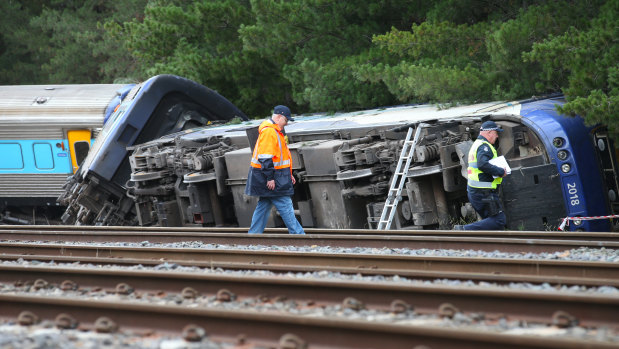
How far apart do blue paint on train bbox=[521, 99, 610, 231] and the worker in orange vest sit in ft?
10.5

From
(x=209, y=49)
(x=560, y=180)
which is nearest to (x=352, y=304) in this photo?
(x=560, y=180)

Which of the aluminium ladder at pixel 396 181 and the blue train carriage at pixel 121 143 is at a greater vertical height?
the blue train carriage at pixel 121 143

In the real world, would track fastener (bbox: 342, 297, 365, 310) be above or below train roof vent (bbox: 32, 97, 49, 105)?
below

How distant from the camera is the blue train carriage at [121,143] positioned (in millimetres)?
16391

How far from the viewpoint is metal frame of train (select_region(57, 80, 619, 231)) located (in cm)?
1070

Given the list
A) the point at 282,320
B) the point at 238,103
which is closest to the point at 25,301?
the point at 282,320

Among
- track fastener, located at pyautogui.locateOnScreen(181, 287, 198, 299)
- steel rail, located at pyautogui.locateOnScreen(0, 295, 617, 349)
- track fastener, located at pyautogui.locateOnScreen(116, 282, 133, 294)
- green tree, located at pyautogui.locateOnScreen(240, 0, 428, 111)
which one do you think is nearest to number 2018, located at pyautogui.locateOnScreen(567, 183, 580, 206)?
track fastener, located at pyautogui.locateOnScreen(181, 287, 198, 299)

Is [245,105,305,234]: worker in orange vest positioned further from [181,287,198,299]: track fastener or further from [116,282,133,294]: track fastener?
[181,287,198,299]: track fastener

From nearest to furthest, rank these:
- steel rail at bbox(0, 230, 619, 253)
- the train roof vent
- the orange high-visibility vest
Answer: steel rail at bbox(0, 230, 619, 253) → the orange high-visibility vest → the train roof vent

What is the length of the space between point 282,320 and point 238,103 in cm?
1776

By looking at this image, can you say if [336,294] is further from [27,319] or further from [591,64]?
[591,64]

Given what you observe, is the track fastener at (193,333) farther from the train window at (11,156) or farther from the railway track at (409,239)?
the train window at (11,156)

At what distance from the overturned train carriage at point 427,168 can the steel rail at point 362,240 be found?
5.97ft

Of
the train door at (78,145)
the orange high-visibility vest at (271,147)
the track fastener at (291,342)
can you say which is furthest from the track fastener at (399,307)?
the train door at (78,145)
